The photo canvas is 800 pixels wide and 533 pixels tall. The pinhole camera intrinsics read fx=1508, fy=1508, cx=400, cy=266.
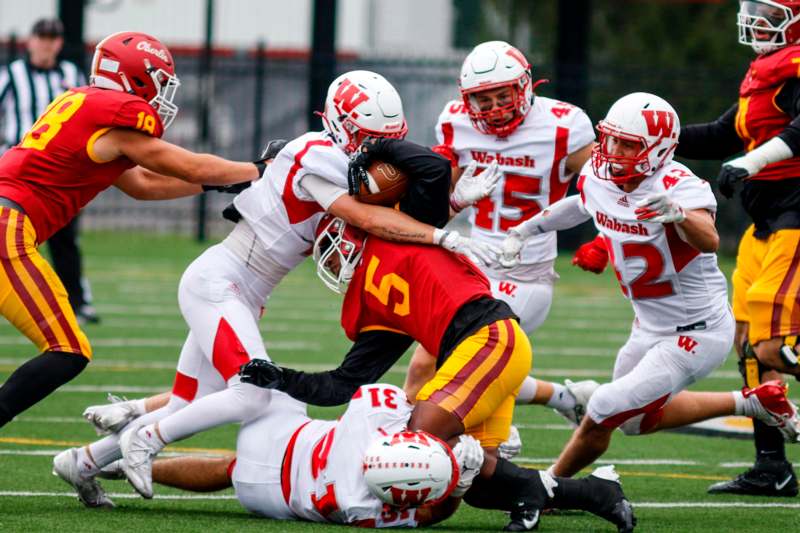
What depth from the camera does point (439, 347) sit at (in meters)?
5.56

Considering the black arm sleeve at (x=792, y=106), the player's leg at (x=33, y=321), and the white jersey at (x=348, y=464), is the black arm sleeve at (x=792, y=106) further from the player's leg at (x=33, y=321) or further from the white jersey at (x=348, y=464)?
the player's leg at (x=33, y=321)

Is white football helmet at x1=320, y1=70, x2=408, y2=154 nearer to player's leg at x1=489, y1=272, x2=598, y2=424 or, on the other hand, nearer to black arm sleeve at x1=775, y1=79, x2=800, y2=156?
player's leg at x1=489, y1=272, x2=598, y2=424

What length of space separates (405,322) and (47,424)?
9.02 feet

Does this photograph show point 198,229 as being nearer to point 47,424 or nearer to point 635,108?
point 47,424

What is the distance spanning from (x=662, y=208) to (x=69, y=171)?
2.28m

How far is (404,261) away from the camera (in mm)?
5609

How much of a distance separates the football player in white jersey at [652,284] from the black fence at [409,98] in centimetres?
1270

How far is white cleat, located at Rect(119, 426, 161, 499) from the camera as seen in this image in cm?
550

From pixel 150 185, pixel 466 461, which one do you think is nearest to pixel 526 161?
pixel 150 185

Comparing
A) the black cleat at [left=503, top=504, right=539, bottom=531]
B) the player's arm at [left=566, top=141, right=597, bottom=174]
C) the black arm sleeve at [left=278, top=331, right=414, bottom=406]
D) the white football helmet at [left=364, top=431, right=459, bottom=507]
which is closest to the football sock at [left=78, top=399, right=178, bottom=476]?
the black arm sleeve at [left=278, top=331, right=414, bottom=406]

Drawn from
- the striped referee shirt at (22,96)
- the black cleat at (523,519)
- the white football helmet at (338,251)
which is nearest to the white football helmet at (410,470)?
the black cleat at (523,519)

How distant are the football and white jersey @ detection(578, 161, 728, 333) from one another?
0.92 m

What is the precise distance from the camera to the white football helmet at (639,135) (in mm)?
5918

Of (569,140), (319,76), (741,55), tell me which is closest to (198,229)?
(319,76)
